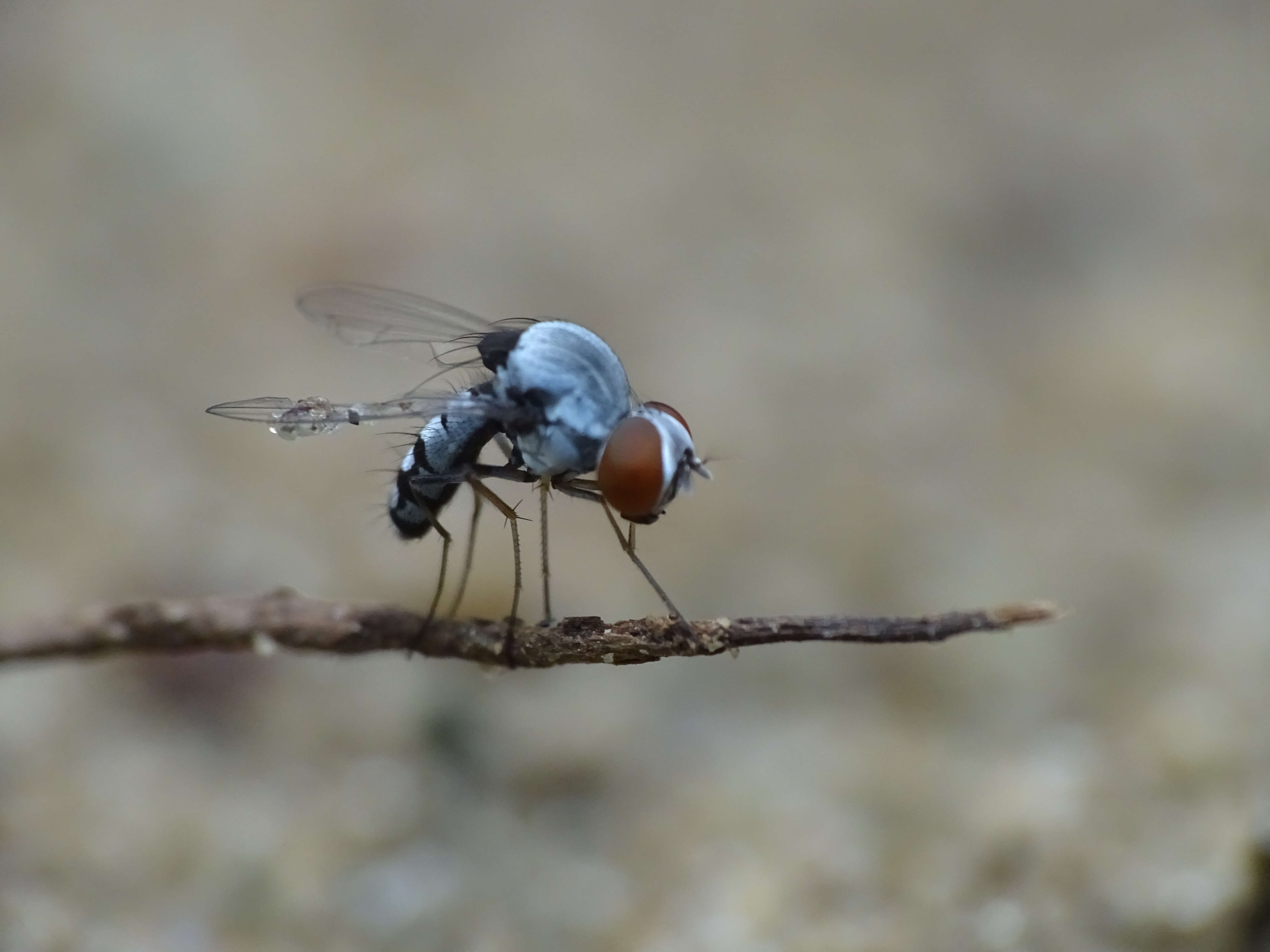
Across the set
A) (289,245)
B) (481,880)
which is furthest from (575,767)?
(289,245)

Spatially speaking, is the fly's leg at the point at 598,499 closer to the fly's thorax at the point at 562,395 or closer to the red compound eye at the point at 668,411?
the fly's thorax at the point at 562,395

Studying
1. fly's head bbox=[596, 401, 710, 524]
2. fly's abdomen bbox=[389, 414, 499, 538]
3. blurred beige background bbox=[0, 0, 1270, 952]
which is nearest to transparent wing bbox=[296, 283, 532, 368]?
fly's abdomen bbox=[389, 414, 499, 538]

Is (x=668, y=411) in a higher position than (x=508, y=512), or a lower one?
higher

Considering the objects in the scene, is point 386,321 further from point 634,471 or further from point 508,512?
point 634,471

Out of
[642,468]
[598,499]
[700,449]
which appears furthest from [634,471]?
[700,449]

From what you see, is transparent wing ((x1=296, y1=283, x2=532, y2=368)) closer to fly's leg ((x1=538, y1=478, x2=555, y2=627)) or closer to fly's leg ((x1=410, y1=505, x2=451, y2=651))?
fly's leg ((x1=410, y1=505, x2=451, y2=651))

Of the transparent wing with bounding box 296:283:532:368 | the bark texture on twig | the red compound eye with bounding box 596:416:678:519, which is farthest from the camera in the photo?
the transparent wing with bounding box 296:283:532:368

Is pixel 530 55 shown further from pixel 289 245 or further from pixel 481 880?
pixel 481 880
